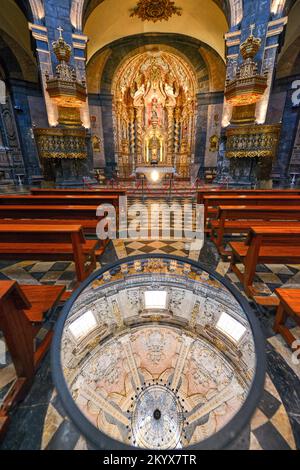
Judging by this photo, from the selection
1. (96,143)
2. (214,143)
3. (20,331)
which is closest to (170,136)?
(214,143)

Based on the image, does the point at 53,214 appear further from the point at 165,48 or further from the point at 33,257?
the point at 165,48

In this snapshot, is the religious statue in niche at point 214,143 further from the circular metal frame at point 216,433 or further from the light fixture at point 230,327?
the circular metal frame at point 216,433

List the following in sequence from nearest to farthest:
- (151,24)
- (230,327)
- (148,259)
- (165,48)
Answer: (230,327) < (148,259) < (151,24) < (165,48)

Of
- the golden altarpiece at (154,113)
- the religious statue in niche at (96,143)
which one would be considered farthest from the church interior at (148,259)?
the religious statue in niche at (96,143)

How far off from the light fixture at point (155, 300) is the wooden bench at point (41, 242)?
102 cm

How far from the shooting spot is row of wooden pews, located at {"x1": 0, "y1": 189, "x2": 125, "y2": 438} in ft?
4.31

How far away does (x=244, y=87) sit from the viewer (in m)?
7.02

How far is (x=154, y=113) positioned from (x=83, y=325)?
46.5 ft

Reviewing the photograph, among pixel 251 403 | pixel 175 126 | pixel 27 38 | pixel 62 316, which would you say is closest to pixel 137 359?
pixel 62 316

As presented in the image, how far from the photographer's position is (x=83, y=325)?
239cm

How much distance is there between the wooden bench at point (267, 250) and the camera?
2.21 meters

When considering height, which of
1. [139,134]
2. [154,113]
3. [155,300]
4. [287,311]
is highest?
[154,113]
